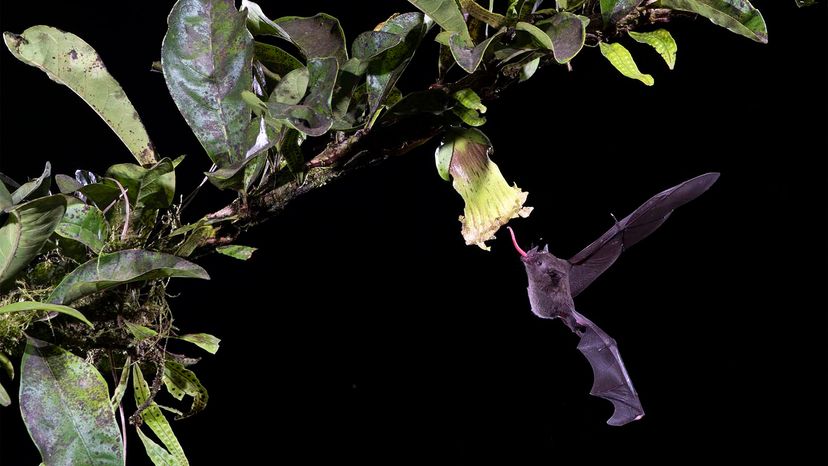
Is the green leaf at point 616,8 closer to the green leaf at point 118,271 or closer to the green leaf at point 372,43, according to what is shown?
the green leaf at point 372,43

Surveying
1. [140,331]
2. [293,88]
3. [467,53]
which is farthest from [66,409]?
[467,53]

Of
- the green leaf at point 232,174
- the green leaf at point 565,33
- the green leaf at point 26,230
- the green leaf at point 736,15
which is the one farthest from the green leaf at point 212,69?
the green leaf at point 736,15

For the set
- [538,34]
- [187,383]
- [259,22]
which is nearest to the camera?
[538,34]

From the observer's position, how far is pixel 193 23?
66 cm

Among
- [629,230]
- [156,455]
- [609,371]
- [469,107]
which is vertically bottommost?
[156,455]

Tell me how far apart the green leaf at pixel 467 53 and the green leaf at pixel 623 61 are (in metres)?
0.09

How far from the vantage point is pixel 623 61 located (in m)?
0.62

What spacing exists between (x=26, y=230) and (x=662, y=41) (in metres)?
0.49

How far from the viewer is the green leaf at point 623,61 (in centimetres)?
61

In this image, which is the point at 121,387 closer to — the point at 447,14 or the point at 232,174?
the point at 232,174

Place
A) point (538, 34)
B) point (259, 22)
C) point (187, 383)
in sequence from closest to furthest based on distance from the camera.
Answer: point (538, 34) < point (259, 22) < point (187, 383)

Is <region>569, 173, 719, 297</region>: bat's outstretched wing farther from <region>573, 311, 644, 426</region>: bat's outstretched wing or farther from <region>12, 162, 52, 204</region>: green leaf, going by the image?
<region>12, 162, 52, 204</region>: green leaf

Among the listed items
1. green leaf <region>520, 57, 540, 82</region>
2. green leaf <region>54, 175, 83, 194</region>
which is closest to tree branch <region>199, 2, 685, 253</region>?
green leaf <region>520, 57, 540, 82</region>

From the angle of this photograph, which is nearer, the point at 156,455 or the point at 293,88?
the point at 293,88
